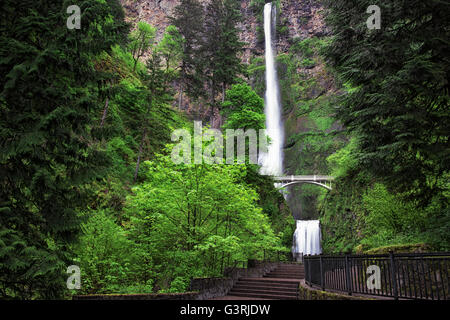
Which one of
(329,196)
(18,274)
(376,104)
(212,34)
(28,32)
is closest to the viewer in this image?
(18,274)

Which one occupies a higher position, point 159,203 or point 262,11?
point 262,11

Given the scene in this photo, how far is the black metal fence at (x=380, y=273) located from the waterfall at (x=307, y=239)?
1035 inches

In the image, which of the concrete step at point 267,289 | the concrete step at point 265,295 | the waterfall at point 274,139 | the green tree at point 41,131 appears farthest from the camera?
the waterfall at point 274,139

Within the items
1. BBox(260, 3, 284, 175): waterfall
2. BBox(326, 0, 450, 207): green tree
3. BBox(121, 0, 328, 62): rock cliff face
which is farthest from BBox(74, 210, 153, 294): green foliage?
BBox(121, 0, 328, 62): rock cliff face

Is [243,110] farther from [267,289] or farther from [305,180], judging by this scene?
[305,180]

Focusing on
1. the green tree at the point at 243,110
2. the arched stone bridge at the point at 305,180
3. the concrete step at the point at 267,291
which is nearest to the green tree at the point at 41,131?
the concrete step at the point at 267,291

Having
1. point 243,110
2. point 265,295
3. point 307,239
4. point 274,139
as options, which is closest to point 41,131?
point 265,295

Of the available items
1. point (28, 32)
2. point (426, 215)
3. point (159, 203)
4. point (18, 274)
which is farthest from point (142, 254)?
point (426, 215)

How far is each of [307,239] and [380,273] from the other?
1181 inches

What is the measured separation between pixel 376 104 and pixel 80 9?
28.0 feet

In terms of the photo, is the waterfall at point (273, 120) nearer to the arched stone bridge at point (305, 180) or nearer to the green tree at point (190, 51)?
the arched stone bridge at point (305, 180)

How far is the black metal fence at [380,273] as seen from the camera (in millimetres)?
5598
